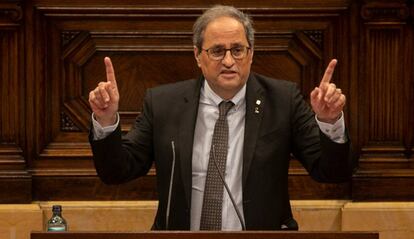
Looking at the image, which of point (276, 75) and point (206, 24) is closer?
point (206, 24)

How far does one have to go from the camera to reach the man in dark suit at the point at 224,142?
124 inches

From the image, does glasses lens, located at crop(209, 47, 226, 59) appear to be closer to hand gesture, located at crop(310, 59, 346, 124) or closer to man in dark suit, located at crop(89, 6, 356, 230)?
man in dark suit, located at crop(89, 6, 356, 230)

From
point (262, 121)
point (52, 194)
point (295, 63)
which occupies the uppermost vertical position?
point (295, 63)

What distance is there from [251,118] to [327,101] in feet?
1.48

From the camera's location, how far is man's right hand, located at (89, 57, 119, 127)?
2.94 m

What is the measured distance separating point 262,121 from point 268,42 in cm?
110

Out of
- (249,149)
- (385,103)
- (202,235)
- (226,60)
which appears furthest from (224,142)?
(385,103)

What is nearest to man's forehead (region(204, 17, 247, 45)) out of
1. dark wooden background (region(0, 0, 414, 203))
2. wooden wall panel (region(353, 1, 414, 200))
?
dark wooden background (region(0, 0, 414, 203))

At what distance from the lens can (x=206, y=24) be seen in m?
3.31

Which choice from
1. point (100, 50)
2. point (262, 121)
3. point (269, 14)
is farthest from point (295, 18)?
point (262, 121)

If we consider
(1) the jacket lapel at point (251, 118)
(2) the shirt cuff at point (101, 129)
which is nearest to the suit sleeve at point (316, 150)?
(1) the jacket lapel at point (251, 118)

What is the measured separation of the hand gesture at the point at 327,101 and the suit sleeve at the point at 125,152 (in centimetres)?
65

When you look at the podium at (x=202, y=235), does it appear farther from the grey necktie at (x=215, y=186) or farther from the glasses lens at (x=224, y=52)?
the glasses lens at (x=224, y=52)

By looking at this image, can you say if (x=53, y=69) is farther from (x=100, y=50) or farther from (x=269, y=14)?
(x=269, y=14)
